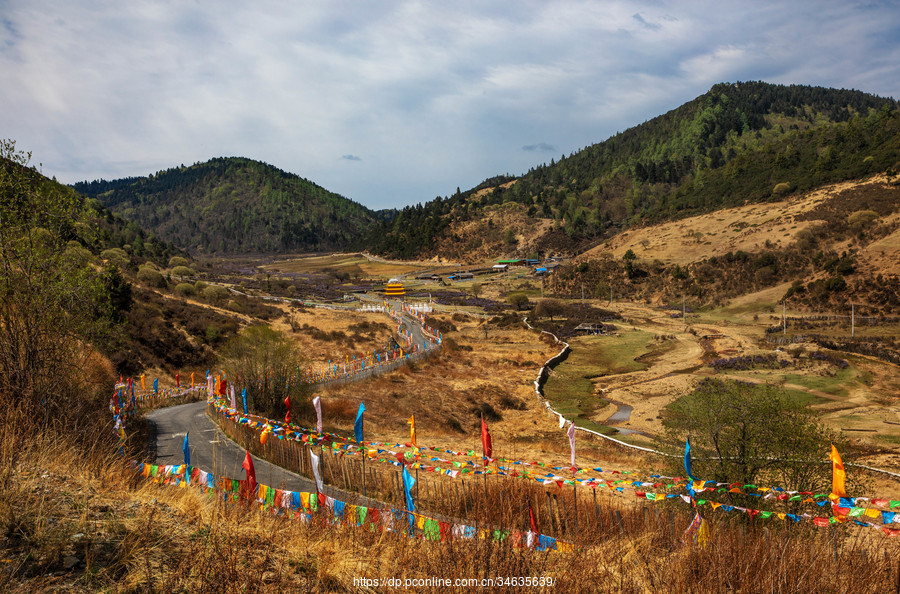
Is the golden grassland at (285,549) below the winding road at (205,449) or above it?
above

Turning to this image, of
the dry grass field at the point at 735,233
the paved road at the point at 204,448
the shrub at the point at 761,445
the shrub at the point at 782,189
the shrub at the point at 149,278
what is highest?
the shrub at the point at 782,189

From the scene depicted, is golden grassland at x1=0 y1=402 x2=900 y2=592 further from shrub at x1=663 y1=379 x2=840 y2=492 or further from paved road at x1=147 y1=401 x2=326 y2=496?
shrub at x1=663 y1=379 x2=840 y2=492

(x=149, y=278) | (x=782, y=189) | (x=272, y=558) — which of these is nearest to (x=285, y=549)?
(x=272, y=558)

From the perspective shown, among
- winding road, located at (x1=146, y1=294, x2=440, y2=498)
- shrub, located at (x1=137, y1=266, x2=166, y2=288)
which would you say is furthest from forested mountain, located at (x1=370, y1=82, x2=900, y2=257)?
winding road, located at (x1=146, y1=294, x2=440, y2=498)

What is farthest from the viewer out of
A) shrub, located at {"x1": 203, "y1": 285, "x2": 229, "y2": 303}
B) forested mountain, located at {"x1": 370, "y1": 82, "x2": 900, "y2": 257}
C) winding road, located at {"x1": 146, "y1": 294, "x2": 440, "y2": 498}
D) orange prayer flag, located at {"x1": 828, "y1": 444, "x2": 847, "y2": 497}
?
forested mountain, located at {"x1": 370, "y1": 82, "x2": 900, "y2": 257}

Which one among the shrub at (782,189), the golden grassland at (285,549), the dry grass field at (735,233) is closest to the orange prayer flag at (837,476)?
the golden grassland at (285,549)

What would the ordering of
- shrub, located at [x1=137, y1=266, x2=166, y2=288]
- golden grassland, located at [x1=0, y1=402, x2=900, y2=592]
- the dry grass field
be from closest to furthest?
golden grassland, located at [x1=0, y1=402, x2=900, y2=592] → shrub, located at [x1=137, y1=266, x2=166, y2=288] → the dry grass field

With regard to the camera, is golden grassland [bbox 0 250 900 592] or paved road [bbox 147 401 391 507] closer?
golden grassland [bbox 0 250 900 592]

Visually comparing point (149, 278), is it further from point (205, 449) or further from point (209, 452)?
point (209, 452)

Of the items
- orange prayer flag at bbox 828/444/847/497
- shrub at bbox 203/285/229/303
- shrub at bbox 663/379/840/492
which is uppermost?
shrub at bbox 203/285/229/303

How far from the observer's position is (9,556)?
4.85 meters

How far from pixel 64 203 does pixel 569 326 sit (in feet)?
199

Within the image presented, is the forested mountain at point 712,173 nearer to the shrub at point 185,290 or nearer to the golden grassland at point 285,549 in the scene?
the shrub at point 185,290

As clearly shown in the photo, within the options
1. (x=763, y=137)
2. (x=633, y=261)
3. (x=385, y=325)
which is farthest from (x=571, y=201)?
(x=385, y=325)
